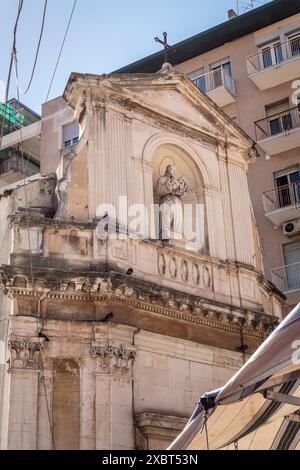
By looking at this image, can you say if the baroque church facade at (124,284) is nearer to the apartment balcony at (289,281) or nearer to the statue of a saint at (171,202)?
the statue of a saint at (171,202)

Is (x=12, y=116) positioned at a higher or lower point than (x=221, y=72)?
higher

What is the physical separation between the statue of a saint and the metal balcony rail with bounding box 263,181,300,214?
6.85 meters

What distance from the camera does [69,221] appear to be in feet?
43.5

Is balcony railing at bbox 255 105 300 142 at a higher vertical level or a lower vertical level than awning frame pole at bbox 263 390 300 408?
higher

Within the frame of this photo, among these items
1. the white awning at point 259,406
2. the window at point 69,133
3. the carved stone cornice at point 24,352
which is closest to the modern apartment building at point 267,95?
the window at point 69,133

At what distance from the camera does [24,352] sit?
1200 centimetres

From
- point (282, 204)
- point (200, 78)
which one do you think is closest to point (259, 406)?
point (282, 204)

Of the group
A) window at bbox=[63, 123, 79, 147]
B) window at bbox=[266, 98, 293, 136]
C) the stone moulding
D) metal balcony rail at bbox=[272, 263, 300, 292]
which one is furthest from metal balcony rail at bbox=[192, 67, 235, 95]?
the stone moulding

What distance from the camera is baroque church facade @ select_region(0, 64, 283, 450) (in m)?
12.1

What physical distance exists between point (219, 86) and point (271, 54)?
72.0 inches

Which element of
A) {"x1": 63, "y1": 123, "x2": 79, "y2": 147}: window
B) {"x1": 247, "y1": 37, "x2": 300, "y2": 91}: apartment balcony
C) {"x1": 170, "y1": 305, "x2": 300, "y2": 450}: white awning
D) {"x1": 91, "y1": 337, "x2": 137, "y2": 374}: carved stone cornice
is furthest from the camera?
{"x1": 63, "y1": 123, "x2": 79, "y2": 147}: window

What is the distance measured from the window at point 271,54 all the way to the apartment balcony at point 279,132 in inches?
66.3

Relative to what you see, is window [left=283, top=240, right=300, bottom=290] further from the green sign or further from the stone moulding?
the green sign

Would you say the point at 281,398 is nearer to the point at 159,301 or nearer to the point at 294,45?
the point at 159,301
